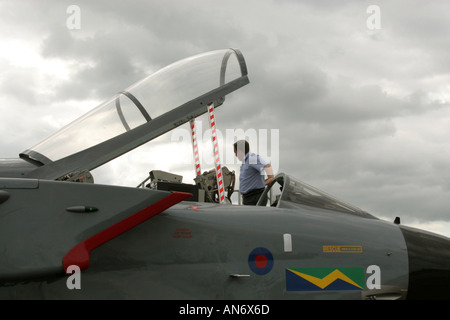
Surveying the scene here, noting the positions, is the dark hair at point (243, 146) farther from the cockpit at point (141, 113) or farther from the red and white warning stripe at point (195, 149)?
the cockpit at point (141, 113)

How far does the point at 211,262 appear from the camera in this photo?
4.41 metres

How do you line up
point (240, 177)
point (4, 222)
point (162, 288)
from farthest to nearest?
point (240, 177)
point (162, 288)
point (4, 222)

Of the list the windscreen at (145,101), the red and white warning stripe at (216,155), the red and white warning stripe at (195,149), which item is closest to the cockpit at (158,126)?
the windscreen at (145,101)

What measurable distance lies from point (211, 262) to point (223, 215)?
0.52 m

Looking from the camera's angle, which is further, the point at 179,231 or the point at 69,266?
the point at 179,231

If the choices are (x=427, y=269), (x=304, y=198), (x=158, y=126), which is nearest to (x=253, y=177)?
(x=304, y=198)

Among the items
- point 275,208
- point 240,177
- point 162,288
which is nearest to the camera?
point 162,288

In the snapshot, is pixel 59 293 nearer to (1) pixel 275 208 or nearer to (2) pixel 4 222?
(2) pixel 4 222

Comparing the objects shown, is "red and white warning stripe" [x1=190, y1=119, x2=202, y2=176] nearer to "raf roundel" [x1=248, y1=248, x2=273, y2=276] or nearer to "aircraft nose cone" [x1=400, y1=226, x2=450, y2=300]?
"raf roundel" [x1=248, y1=248, x2=273, y2=276]

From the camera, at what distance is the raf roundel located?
4.47 metres

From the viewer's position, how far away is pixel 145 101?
210 inches

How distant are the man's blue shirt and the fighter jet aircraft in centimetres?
102

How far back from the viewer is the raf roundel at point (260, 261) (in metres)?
4.47
